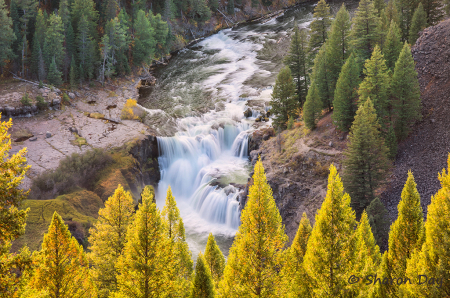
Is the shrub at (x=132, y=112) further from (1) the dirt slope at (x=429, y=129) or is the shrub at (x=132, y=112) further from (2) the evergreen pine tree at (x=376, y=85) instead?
(1) the dirt slope at (x=429, y=129)

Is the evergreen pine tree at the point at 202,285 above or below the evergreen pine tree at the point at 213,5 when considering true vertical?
below

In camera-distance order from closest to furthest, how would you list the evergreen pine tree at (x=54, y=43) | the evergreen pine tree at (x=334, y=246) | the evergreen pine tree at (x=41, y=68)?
the evergreen pine tree at (x=334, y=246)
the evergreen pine tree at (x=41, y=68)
the evergreen pine tree at (x=54, y=43)

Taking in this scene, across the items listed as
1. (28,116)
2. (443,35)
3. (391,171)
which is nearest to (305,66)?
(443,35)

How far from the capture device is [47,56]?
66.6 m

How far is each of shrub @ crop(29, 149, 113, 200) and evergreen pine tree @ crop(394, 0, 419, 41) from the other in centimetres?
5398

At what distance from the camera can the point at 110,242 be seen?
22.0m

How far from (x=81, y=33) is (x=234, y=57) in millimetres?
42660

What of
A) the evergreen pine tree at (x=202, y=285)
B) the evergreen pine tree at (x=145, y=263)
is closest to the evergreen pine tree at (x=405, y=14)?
the evergreen pine tree at (x=202, y=285)

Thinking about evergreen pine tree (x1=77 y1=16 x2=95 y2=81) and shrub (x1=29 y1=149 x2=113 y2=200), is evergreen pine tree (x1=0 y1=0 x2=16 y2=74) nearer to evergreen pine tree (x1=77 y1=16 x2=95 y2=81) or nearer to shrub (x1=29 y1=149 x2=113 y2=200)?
evergreen pine tree (x1=77 y1=16 x2=95 y2=81)

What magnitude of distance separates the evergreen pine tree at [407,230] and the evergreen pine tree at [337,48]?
1319 inches

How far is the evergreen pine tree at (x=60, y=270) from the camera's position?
18453mm

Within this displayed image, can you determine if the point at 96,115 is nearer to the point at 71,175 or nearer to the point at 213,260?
the point at 71,175

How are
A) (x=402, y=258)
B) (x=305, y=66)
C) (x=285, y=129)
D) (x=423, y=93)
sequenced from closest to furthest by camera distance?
(x=402, y=258), (x=423, y=93), (x=285, y=129), (x=305, y=66)

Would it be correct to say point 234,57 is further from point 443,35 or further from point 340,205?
point 340,205
